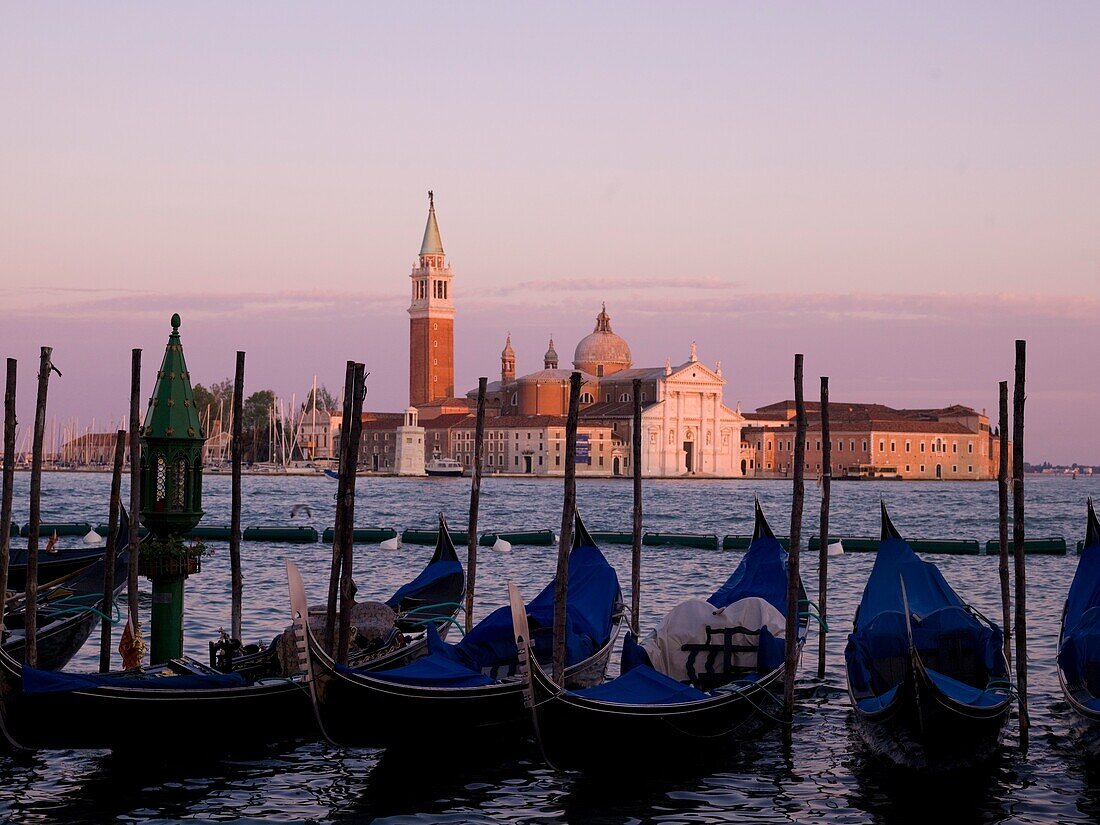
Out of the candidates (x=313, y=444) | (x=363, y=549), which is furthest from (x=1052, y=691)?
(x=313, y=444)

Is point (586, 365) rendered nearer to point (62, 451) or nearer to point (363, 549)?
point (62, 451)

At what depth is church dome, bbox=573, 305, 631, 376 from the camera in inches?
3920

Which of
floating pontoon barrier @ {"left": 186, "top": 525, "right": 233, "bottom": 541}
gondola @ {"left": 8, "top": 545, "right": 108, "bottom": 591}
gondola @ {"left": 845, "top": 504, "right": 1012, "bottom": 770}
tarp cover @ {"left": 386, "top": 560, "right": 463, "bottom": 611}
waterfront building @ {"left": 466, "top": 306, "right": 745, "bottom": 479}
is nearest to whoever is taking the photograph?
gondola @ {"left": 845, "top": 504, "right": 1012, "bottom": 770}

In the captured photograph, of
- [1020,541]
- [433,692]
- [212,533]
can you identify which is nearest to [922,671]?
[1020,541]

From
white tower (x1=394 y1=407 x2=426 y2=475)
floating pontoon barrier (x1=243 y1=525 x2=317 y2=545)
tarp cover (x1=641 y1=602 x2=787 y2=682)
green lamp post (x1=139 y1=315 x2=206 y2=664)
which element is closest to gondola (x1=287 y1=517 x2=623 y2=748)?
tarp cover (x1=641 y1=602 x2=787 y2=682)

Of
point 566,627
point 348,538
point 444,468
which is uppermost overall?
point 444,468

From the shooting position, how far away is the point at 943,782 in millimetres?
9234

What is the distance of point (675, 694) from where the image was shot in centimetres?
936

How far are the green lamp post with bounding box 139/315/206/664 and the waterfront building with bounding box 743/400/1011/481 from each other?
8527 centimetres

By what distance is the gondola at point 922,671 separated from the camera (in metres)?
9.05

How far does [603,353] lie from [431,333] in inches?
467

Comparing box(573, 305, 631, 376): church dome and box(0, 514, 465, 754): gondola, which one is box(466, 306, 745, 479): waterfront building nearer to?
box(573, 305, 631, 376): church dome

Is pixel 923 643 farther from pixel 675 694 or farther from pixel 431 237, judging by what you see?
pixel 431 237

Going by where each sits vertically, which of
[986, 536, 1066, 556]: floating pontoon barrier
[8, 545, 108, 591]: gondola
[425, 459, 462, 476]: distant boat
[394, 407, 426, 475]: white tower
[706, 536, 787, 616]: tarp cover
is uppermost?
[394, 407, 426, 475]: white tower
